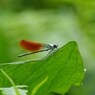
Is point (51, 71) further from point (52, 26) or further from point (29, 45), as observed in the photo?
point (52, 26)

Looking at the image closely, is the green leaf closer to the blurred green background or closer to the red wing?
the red wing

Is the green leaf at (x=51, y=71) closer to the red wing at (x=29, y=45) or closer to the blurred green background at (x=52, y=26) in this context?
the red wing at (x=29, y=45)

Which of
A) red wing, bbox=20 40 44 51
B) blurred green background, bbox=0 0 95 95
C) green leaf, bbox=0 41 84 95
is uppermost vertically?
blurred green background, bbox=0 0 95 95

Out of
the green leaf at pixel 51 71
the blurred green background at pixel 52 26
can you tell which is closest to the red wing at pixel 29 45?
the green leaf at pixel 51 71

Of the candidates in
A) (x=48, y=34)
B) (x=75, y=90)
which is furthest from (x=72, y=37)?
(x=75, y=90)

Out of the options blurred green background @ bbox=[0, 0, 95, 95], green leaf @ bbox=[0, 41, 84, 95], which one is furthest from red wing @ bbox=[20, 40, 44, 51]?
blurred green background @ bbox=[0, 0, 95, 95]

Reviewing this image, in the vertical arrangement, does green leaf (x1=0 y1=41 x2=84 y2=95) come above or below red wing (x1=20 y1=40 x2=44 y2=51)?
below

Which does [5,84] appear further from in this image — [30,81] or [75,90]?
[75,90]
